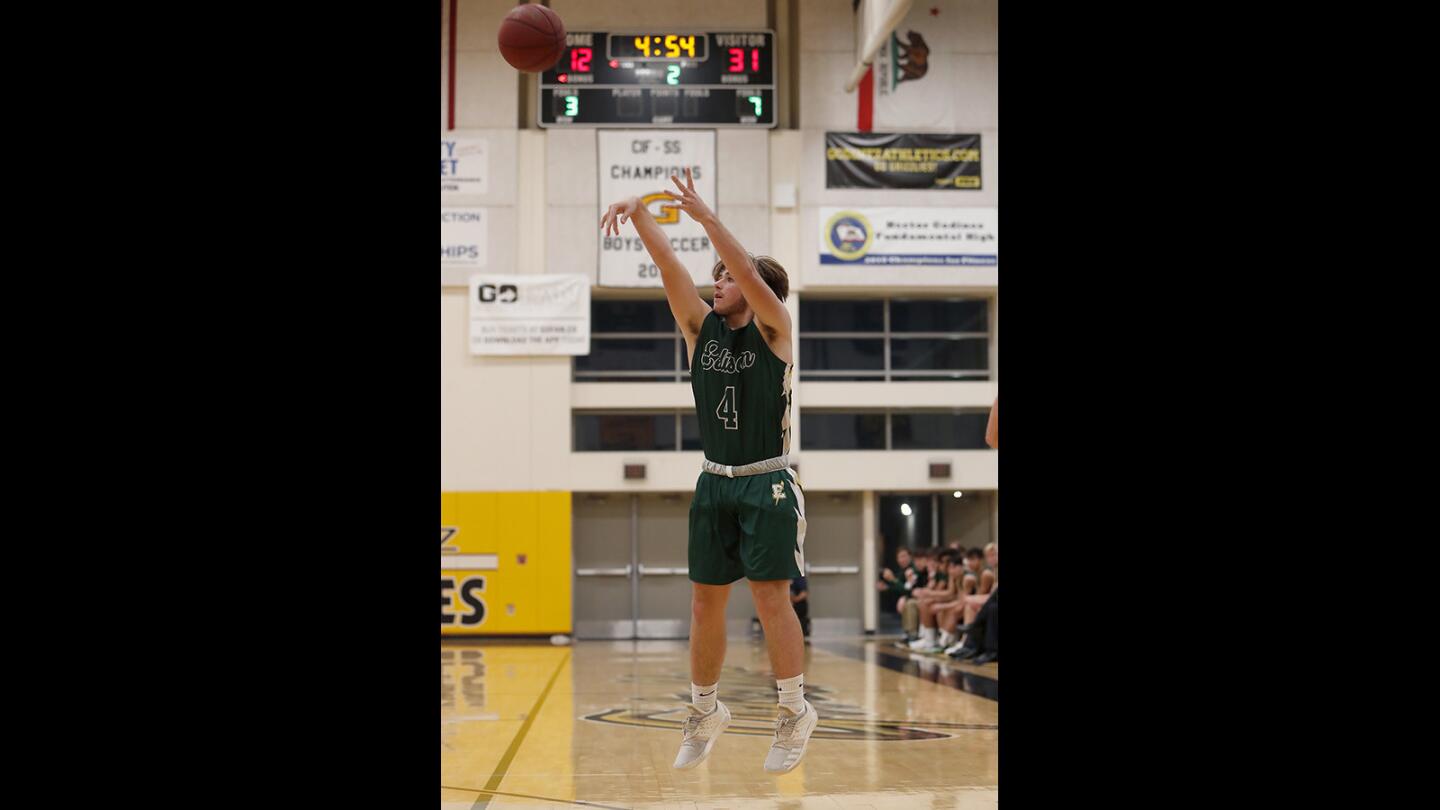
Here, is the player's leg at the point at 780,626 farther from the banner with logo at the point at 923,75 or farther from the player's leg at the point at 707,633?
the banner with logo at the point at 923,75

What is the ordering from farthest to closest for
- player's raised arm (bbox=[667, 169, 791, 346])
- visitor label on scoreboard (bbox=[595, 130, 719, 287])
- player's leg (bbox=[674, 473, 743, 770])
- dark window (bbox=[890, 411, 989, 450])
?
1. dark window (bbox=[890, 411, 989, 450])
2. visitor label on scoreboard (bbox=[595, 130, 719, 287])
3. player's leg (bbox=[674, 473, 743, 770])
4. player's raised arm (bbox=[667, 169, 791, 346])

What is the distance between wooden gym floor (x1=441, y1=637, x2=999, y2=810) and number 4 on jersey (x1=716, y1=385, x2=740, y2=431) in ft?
6.03

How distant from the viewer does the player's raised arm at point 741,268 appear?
4.87 m

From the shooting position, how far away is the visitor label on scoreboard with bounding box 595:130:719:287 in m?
18.4

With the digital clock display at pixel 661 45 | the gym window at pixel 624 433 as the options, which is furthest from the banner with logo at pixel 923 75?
the gym window at pixel 624 433

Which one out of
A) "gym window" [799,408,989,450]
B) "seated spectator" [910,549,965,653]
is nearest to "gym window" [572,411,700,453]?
"gym window" [799,408,989,450]

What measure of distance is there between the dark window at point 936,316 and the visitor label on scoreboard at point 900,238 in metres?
1.01

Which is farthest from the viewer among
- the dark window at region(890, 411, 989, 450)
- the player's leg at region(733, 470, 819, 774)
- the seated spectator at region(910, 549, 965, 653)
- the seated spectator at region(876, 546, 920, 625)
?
the dark window at region(890, 411, 989, 450)

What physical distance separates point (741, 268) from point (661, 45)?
13.4 meters

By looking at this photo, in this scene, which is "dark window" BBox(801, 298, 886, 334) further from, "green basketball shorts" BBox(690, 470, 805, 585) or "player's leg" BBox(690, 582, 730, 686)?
"player's leg" BBox(690, 582, 730, 686)

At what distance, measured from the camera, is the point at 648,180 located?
18453 millimetres

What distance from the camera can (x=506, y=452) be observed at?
18.8 m
